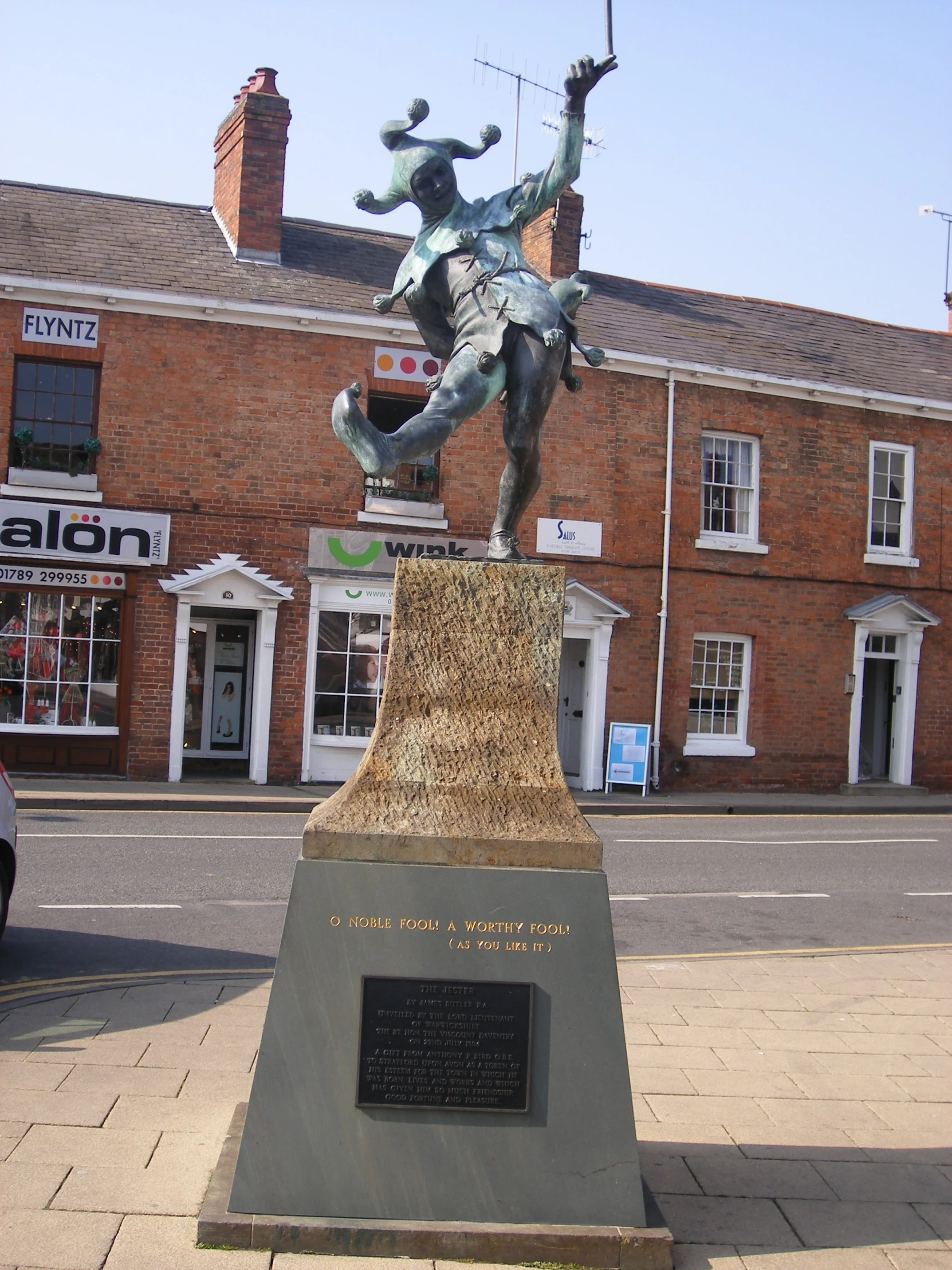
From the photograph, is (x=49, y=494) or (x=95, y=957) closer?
(x=95, y=957)

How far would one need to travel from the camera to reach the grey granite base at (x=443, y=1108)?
3.71m

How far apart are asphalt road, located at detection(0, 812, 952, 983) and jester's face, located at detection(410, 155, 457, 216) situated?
4648mm

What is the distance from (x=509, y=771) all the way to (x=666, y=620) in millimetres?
15989

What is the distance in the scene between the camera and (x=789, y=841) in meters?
14.7

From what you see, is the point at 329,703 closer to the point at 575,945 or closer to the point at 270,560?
the point at 270,560

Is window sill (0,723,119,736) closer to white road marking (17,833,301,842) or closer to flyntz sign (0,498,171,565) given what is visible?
flyntz sign (0,498,171,565)

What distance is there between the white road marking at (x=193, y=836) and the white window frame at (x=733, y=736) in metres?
8.62

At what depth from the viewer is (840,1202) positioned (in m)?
4.16

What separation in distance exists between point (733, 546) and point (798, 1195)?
16.6m

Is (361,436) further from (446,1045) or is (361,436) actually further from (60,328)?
(60,328)

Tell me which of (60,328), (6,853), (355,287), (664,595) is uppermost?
(355,287)

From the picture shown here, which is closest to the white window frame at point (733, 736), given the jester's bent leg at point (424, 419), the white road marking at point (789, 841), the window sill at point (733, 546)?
the window sill at point (733, 546)

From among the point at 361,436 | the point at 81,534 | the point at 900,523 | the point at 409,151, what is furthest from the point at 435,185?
the point at 900,523

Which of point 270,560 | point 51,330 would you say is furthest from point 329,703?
point 51,330
